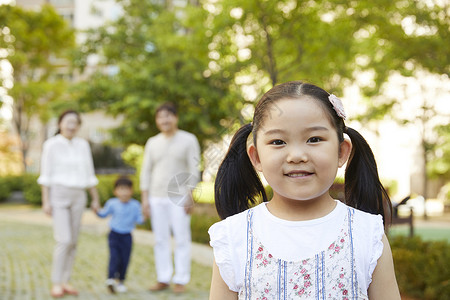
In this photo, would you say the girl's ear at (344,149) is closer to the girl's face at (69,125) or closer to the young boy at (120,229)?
the girl's face at (69,125)

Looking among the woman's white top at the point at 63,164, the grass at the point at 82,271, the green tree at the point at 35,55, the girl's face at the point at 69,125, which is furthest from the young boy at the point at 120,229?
the green tree at the point at 35,55

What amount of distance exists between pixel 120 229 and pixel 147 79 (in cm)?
1106

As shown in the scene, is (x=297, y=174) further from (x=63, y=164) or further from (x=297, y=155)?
(x=63, y=164)

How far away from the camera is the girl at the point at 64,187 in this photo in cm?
655

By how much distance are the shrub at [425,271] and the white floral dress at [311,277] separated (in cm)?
441

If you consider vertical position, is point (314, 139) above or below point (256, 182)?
above

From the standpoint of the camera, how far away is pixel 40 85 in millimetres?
27078

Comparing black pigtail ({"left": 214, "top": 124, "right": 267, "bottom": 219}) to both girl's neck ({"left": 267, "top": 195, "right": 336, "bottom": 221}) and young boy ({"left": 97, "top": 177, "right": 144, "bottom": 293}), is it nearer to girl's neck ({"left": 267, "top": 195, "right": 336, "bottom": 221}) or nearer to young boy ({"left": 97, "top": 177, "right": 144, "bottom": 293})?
girl's neck ({"left": 267, "top": 195, "right": 336, "bottom": 221})

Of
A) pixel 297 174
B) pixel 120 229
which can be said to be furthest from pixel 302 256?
pixel 120 229

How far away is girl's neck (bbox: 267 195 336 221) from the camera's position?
1787 millimetres

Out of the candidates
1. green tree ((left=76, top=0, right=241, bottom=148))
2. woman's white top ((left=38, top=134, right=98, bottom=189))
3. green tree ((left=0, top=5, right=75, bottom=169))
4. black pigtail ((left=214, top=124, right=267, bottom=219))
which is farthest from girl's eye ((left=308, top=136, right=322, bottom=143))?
green tree ((left=0, top=5, right=75, bottom=169))

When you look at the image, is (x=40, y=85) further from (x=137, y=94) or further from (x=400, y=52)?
(x=400, y=52)

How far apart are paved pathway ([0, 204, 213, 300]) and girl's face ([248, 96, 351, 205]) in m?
5.02

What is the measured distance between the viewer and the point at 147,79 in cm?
1759
